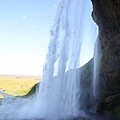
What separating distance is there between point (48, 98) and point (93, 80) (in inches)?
490

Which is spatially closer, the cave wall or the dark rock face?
the cave wall

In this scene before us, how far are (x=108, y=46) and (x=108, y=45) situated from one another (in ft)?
0.52

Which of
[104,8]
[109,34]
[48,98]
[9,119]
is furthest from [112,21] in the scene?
[9,119]

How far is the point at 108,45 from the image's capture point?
37.2m

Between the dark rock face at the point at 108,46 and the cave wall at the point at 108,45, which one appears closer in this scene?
the cave wall at the point at 108,45

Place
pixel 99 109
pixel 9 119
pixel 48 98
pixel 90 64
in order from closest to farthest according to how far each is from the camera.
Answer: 1. pixel 9 119
2. pixel 48 98
3. pixel 99 109
4. pixel 90 64

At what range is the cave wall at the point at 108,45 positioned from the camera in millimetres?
31402

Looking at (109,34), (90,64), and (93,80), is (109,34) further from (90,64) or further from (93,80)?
(90,64)

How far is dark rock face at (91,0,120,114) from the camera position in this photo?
104ft

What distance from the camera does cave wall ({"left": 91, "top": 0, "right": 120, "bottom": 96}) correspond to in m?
31.4

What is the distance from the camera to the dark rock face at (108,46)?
31547 mm

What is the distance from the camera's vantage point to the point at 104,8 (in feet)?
100

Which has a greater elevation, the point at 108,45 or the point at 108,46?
the point at 108,45

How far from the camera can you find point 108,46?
37281 mm
